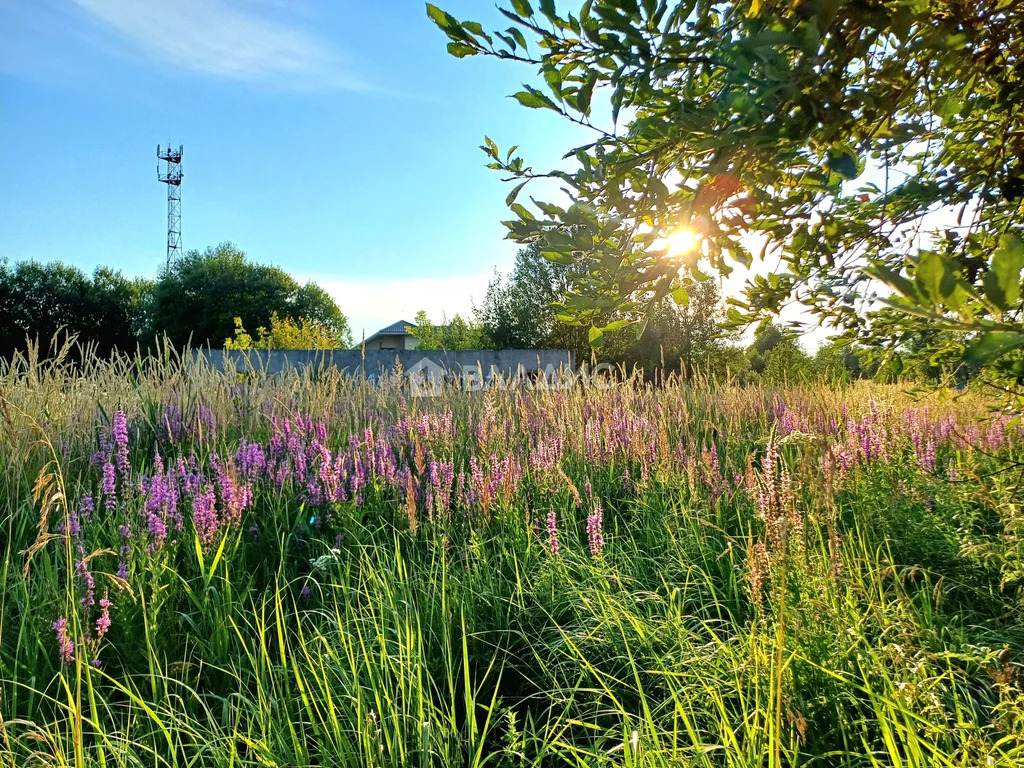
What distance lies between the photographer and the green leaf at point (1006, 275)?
86 cm

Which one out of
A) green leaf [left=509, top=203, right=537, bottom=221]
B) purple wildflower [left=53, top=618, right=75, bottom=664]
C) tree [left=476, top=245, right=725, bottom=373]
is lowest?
purple wildflower [left=53, top=618, right=75, bottom=664]

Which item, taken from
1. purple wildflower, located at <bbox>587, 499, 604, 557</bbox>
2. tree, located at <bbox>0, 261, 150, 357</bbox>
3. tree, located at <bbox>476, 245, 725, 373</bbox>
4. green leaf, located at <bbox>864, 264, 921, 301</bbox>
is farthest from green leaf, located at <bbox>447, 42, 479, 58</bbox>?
tree, located at <bbox>0, 261, 150, 357</bbox>

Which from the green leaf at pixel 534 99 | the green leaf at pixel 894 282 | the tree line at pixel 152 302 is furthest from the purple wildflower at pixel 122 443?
the tree line at pixel 152 302

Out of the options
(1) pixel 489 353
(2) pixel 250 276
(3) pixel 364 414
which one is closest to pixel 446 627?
(3) pixel 364 414

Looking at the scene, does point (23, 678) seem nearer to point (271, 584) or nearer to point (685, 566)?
point (271, 584)

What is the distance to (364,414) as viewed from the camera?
6496mm

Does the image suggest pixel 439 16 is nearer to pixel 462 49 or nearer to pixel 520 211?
pixel 462 49

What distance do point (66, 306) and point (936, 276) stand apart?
45.7m

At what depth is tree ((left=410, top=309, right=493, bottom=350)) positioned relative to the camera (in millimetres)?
35019

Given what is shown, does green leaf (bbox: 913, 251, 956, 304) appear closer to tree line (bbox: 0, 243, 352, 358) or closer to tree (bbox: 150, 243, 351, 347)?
tree line (bbox: 0, 243, 352, 358)

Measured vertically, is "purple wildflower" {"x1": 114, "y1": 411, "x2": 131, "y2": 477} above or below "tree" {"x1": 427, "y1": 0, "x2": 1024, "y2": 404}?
below

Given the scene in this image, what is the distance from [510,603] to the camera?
276 cm

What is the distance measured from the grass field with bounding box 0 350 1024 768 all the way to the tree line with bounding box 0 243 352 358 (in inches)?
1306

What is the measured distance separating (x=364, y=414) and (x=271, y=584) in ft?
10.4
